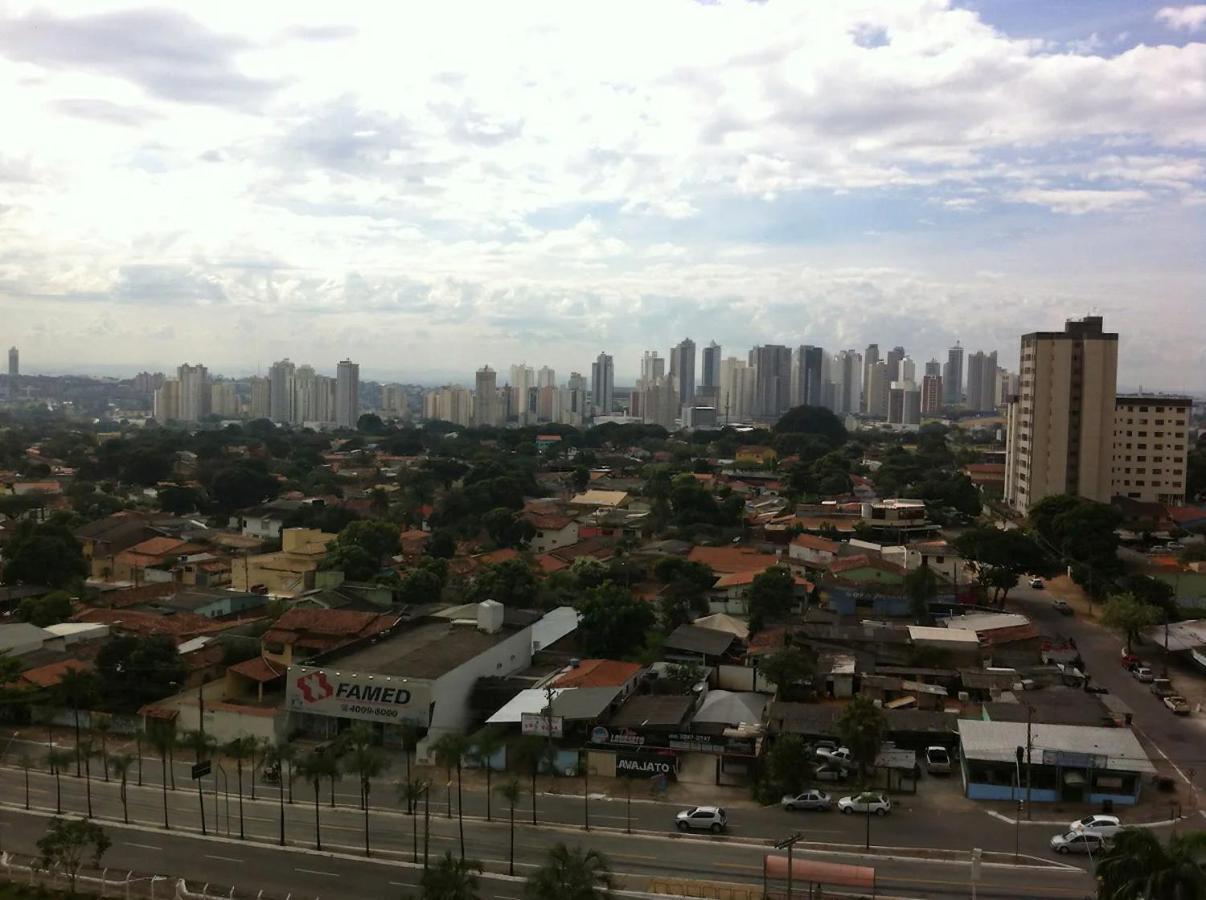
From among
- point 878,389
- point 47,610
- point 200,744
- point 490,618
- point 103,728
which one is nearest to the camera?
point 200,744

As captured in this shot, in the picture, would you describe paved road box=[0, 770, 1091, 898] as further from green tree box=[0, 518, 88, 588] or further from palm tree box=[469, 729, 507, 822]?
green tree box=[0, 518, 88, 588]

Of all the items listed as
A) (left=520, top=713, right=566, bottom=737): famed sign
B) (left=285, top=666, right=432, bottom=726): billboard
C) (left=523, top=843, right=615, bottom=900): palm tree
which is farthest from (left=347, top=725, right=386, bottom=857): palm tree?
(left=523, top=843, right=615, bottom=900): palm tree

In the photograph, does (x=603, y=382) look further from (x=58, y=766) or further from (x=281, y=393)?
(x=58, y=766)

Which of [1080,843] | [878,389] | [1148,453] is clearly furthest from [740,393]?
[1080,843]

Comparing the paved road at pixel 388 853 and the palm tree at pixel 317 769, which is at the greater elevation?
the palm tree at pixel 317 769

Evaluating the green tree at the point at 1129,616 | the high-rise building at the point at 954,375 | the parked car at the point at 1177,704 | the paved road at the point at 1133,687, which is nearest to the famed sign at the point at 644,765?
the paved road at the point at 1133,687

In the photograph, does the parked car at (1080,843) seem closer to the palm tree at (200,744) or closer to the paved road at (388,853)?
the paved road at (388,853)

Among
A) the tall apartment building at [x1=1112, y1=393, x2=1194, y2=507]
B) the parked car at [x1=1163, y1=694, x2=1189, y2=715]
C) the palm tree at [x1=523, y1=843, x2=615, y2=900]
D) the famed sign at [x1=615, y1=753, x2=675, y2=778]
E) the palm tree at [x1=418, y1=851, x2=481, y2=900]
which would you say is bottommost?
the famed sign at [x1=615, y1=753, x2=675, y2=778]
